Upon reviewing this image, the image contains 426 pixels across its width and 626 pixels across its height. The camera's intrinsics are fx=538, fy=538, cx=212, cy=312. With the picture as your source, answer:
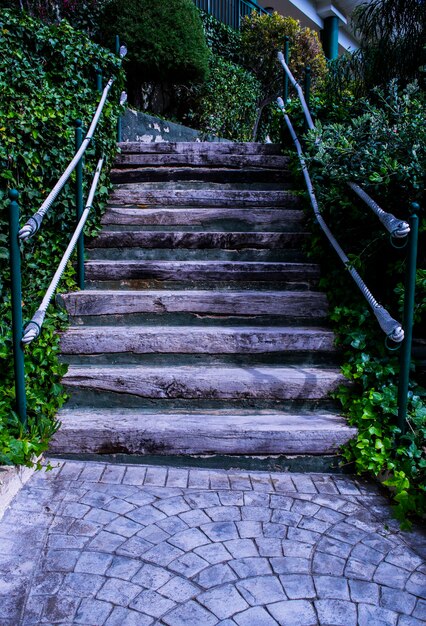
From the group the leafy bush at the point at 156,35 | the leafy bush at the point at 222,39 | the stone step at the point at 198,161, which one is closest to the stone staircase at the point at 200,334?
the stone step at the point at 198,161

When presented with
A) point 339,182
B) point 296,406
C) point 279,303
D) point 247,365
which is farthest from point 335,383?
point 339,182

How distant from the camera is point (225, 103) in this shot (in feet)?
26.8

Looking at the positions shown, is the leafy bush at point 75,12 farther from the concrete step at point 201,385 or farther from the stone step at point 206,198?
the concrete step at point 201,385

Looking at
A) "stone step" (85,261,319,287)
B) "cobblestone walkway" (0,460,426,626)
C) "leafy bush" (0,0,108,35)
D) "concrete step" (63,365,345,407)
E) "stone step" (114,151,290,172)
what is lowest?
"cobblestone walkway" (0,460,426,626)

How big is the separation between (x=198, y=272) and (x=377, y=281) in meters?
1.18

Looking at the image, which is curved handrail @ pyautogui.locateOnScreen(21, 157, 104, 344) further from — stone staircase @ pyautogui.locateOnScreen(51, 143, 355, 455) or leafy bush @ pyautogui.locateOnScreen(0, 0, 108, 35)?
leafy bush @ pyautogui.locateOnScreen(0, 0, 108, 35)

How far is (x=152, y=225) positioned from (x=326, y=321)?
1.66m

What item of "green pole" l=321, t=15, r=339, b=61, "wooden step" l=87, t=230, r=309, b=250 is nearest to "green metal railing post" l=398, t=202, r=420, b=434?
"wooden step" l=87, t=230, r=309, b=250

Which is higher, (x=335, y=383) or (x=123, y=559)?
(x=335, y=383)

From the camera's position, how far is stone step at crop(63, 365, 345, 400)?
2850mm

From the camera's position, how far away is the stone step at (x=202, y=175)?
484cm

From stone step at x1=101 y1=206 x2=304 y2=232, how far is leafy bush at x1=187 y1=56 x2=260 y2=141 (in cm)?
415

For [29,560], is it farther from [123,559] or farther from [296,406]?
[296,406]

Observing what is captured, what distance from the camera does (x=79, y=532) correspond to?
6.59 ft
